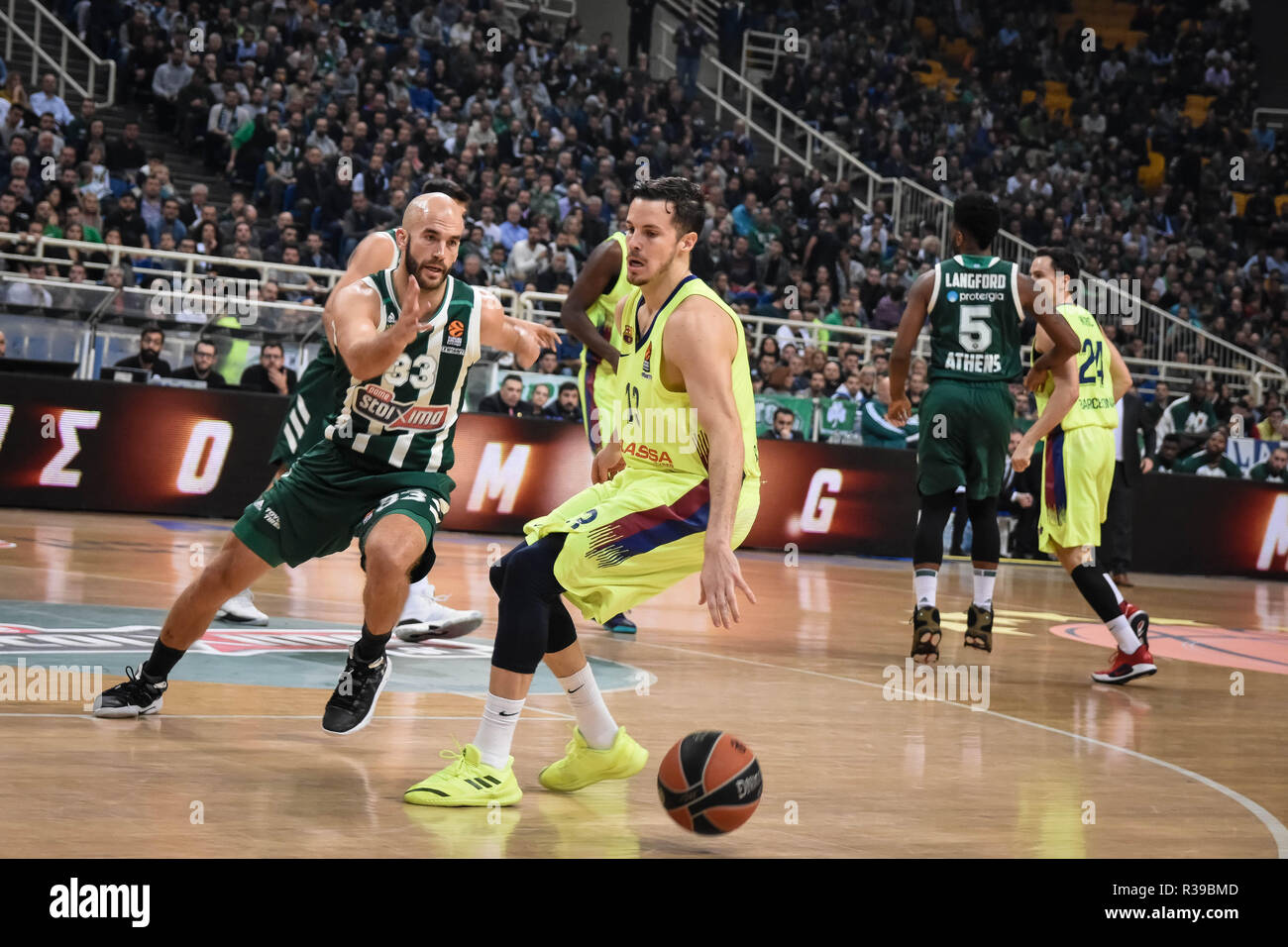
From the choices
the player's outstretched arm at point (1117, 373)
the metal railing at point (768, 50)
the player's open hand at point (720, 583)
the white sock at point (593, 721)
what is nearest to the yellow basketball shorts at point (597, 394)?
the player's outstretched arm at point (1117, 373)

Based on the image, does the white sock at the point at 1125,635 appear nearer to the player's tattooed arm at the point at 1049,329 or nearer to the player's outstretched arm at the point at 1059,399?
the player's outstretched arm at the point at 1059,399

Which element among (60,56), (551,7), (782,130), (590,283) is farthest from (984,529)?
(551,7)

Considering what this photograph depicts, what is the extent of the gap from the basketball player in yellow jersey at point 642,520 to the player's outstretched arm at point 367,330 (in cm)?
68

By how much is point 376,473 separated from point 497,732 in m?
1.40

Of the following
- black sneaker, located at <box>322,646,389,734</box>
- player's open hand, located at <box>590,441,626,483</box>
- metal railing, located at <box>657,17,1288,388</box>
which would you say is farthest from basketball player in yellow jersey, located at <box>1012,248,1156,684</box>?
metal railing, located at <box>657,17,1288,388</box>

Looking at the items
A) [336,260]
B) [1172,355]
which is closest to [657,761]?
[336,260]

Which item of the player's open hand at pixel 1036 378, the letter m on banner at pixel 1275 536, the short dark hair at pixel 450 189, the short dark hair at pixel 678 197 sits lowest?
the letter m on banner at pixel 1275 536

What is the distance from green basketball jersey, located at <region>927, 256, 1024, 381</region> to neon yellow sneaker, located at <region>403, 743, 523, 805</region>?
433 cm

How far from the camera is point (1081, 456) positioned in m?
7.96

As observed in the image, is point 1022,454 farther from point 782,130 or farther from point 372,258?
point 782,130

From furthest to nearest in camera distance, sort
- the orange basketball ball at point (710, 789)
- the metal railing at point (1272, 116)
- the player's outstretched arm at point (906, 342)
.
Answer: the metal railing at point (1272, 116) → the player's outstretched arm at point (906, 342) → the orange basketball ball at point (710, 789)

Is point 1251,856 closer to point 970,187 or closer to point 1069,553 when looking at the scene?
point 1069,553

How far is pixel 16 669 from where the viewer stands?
546cm

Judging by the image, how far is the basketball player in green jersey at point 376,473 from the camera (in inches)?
196
